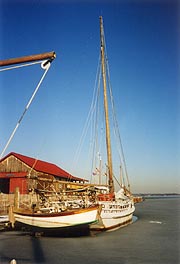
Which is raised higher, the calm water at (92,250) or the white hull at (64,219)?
the white hull at (64,219)

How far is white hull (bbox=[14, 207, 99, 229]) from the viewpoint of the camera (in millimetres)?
18953

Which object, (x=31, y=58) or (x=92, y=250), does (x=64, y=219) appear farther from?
(x=31, y=58)

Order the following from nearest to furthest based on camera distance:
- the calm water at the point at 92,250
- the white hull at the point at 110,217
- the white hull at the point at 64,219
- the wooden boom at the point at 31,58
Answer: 1. the wooden boom at the point at 31,58
2. the calm water at the point at 92,250
3. the white hull at the point at 64,219
4. the white hull at the point at 110,217

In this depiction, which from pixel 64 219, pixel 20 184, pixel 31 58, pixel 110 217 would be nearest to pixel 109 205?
pixel 110 217

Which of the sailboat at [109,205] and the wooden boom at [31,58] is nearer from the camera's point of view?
the wooden boom at [31,58]

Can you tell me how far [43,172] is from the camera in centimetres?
4222

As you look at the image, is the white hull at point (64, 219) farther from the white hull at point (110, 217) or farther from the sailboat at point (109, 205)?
the white hull at point (110, 217)

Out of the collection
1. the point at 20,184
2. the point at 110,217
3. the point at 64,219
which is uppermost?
the point at 20,184

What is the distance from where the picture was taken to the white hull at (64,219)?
19.0 m

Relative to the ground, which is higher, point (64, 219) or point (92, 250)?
point (64, 219)

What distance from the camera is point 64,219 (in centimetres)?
1908

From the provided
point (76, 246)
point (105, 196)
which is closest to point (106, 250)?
point (76, 246)

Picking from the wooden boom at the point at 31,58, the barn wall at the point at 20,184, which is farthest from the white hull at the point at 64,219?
the barn wall at the point at 20,184

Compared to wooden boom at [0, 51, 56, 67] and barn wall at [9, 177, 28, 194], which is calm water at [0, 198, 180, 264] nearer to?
wooden boom at [0, 51, 56, 67]
